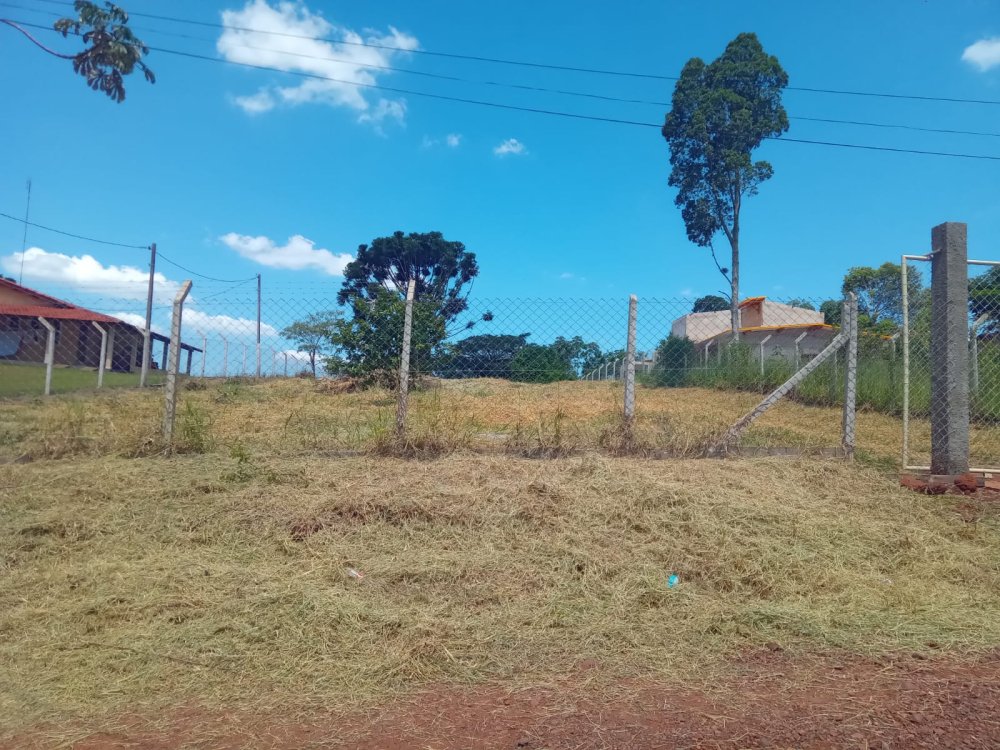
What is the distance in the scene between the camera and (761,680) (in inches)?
111

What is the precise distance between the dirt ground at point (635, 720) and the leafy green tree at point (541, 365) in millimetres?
4323

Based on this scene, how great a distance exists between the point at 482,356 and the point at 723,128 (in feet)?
65.9

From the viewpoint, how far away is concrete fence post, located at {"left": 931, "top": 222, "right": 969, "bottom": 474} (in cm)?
567

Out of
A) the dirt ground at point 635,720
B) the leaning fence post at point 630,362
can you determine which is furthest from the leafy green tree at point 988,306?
the dirt ground at point 635,720

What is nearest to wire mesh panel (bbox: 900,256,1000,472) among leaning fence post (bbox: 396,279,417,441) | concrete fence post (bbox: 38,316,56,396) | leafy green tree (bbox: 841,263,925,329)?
leaning fence post (bbox: 396,279,417,441)

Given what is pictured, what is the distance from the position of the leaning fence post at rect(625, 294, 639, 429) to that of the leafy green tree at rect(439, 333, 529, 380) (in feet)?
3.28

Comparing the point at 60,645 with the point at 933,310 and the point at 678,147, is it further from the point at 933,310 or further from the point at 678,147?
the point at 678,147

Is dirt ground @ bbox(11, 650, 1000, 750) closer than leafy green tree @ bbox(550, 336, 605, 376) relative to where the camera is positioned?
Yes

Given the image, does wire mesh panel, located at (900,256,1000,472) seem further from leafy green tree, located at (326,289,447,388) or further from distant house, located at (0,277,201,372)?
distant house, located at (0,277,201,372)

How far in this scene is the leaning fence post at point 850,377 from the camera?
20.0 ft

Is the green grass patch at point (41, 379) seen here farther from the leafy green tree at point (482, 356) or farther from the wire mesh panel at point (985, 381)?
the wire mesh panel at point (985, 381)

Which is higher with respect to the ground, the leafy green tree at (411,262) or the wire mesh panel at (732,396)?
the leafy green tree at (411,262)

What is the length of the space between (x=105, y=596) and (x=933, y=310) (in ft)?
21.9

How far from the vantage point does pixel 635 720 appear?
2494 millimetres
